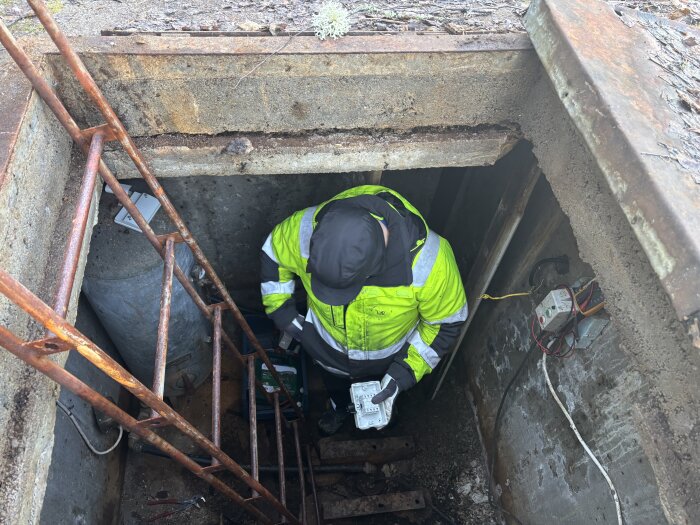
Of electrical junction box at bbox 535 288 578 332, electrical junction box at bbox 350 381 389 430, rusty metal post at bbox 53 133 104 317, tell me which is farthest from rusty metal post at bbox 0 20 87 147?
electrical junction box at bbox 535 288 578 332

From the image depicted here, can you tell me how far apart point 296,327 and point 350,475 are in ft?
5.00

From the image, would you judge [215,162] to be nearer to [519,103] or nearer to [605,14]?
[519,103]

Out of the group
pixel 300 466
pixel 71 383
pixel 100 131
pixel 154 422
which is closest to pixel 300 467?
pixel 300 466

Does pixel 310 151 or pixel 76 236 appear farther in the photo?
pixel 310 151

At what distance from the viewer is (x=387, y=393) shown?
134 inches

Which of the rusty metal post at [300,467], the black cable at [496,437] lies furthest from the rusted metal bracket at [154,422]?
the black cable at [496,437]

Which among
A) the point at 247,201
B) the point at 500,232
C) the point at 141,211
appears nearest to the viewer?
the point at 141,211

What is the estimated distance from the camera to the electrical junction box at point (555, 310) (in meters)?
2.64

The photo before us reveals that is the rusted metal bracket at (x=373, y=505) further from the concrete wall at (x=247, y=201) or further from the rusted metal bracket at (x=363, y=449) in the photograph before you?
the concrete wall at (x=247, y=201)

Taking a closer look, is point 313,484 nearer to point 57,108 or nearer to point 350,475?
point 350,475

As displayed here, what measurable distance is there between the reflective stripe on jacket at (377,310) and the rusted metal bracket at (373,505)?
107 centimetres

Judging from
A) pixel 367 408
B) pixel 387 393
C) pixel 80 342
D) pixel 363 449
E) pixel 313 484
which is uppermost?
pixel 80 342

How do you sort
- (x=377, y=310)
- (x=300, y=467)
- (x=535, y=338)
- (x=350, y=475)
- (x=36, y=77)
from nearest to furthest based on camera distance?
(x=36, y=77), (x=535, y=338), (x=377, y=310), (x=300, y=467), (x=350, y=475)

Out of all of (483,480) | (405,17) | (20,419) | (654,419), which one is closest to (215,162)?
(405,17)
